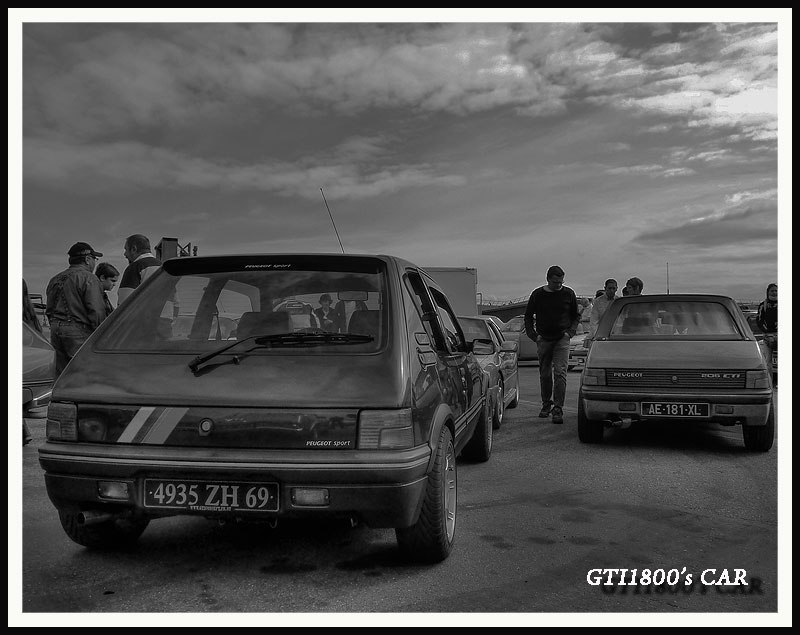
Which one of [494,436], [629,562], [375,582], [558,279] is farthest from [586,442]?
[375,582]

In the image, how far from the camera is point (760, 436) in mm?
6355

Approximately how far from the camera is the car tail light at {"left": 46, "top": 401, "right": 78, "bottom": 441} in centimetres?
317

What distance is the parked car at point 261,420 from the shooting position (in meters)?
2.99

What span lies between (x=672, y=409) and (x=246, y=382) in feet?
14.5

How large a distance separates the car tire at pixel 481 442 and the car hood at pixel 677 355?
52.5 inches

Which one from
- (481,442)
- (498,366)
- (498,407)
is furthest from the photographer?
(498,366)

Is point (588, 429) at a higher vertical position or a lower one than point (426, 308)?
lower

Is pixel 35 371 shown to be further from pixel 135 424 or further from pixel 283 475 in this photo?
pixel 283 475

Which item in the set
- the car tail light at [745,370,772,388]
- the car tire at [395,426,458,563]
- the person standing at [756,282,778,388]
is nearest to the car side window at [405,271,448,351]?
the car tire at [395,426,458,563]

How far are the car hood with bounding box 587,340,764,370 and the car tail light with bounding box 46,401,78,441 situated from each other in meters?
4.73

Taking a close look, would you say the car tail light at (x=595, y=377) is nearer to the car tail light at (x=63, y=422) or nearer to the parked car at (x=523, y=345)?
the car tail light at (x=63, y=422)

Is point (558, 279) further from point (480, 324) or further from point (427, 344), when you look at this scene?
point (427, 344)

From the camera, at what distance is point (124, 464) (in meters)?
3.05

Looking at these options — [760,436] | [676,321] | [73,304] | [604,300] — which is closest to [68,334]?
[73,304]
